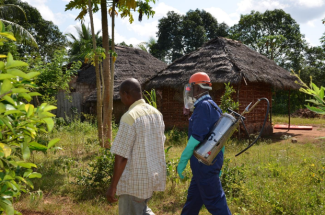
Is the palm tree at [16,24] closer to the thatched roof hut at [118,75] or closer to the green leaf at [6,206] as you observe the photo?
the thatched roof hut at [118,75]

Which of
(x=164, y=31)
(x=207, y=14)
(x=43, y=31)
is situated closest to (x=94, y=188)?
(x=43, y=31)

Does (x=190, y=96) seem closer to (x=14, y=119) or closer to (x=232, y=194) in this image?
(x=232, y=194)

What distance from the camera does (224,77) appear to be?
31.4 feet

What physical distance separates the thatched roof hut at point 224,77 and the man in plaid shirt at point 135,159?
726 cm

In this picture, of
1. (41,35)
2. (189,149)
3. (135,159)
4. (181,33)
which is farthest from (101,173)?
(181,33)

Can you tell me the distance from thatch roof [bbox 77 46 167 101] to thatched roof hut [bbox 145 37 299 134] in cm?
316

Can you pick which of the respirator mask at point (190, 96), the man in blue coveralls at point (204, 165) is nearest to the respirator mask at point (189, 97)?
the respirator mask at point (190, 96)

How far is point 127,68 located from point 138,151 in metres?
13.7

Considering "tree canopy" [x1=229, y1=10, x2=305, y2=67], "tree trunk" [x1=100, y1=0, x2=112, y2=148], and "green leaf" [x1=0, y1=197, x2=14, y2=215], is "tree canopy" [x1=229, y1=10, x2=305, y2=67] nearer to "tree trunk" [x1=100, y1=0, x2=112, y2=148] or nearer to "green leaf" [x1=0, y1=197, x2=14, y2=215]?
"tree trunk" [x1=100, y1=0, x2=112, y2=148]

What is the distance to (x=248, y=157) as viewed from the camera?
21.6 ft

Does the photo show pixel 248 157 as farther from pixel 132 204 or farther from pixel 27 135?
pixel 27 135

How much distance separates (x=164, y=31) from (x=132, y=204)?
94.2ft

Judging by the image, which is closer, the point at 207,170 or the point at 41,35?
the point at 207,170

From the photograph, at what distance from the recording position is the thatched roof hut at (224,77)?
Result: 987cm
